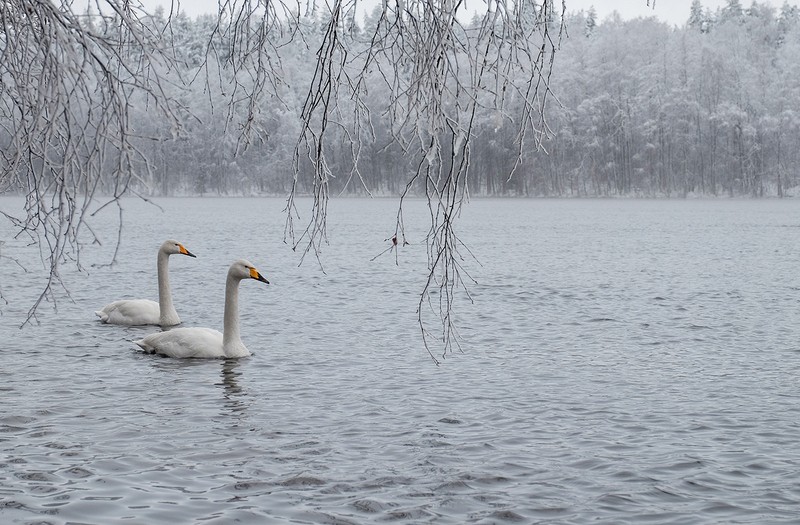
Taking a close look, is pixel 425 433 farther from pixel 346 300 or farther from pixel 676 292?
pixel 676 292

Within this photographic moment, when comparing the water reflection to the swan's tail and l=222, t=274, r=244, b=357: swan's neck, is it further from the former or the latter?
the swan's tail

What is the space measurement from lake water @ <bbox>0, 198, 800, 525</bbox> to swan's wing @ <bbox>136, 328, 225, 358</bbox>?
7.3 inches

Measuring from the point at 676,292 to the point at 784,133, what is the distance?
245 ft

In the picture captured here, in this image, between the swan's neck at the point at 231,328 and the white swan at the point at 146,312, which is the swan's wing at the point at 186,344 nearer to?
the swan's neck at the point at 231,328

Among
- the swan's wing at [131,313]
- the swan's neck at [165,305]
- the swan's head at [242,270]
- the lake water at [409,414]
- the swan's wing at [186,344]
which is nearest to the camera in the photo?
the lake water at [409,414]

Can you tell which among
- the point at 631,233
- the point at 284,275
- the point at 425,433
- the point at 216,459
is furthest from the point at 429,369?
the point at 631,233

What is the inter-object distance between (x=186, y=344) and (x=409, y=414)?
13.4 feet

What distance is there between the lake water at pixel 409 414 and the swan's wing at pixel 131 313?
12.8 inches

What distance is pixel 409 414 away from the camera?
950 cm

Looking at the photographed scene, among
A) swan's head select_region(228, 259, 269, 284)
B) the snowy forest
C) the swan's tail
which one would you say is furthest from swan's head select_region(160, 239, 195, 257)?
the snowy forest

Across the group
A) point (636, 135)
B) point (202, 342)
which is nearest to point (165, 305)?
point (202, 342)

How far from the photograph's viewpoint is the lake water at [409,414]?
23.0 feet

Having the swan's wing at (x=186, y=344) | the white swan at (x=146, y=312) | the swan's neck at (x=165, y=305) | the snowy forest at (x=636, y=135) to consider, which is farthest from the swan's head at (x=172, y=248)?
the snowy forest at (x=636, y=135)

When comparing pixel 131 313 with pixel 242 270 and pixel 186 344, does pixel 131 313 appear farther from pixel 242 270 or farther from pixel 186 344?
pixel 186 344
